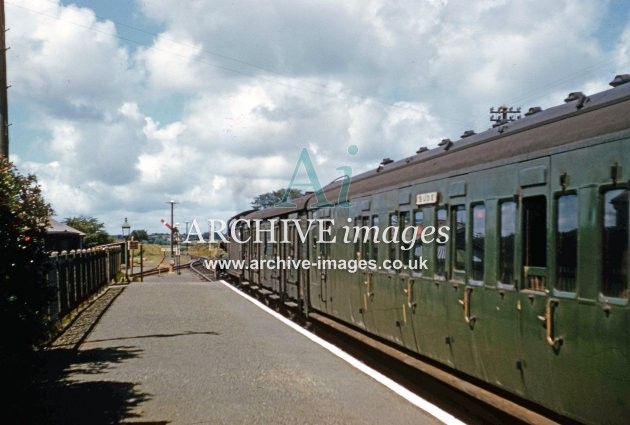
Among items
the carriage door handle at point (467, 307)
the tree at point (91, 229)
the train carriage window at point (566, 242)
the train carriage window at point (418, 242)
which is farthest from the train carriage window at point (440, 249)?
the tree at point (91, 229)

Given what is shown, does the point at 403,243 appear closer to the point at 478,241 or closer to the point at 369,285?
the point at 369,285

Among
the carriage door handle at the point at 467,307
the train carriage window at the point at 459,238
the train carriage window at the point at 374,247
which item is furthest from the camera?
the train carriage window at the point at 374,247

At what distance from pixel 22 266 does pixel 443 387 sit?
569cm

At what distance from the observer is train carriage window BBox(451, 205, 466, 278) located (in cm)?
768

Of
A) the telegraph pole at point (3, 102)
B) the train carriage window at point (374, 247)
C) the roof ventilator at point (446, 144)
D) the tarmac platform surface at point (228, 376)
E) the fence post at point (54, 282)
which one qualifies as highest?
the telegraph pole at point (3, 102)

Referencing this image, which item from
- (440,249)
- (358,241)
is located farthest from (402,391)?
(358,241)

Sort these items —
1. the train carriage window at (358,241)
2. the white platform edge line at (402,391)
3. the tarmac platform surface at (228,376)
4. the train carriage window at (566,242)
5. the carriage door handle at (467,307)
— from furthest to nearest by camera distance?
the train carriage window at (358,241), the tarmac platform surface at (228,376), the carriage door handle at (467,307), the white platform edge line at (402,391), the train carriage window at (566,242)

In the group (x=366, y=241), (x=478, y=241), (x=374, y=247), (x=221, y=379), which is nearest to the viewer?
(x=478, y=241)

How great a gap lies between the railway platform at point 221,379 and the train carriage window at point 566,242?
2318 millimetres

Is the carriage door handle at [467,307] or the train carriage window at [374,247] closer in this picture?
the carriage door handle at [467,307]

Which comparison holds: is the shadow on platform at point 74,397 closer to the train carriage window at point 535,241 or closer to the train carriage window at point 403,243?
the train carriage window at point 403,243

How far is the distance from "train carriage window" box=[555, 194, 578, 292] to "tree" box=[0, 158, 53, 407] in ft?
18.6

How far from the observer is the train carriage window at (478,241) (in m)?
7.14

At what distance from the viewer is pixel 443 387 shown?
29.6 ft
